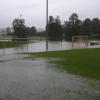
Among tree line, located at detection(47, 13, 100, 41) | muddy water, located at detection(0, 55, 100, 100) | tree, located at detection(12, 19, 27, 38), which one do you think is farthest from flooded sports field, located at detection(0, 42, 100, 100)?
tree line, located at detection(47, 13, 100, 41)

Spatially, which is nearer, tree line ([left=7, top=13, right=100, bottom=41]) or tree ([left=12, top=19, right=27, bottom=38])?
tree ([left=12, top=19, right=27, bottom=38])

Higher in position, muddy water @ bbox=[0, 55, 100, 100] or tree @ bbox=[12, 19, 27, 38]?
tree @ bbox=[12, 19, 27, 38]

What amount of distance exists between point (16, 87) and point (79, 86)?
2.03 m

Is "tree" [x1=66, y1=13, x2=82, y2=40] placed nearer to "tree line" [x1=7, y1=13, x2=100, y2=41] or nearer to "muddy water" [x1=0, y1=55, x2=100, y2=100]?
"tree line" [x1=7, y1=13, x2=100, y2=41]

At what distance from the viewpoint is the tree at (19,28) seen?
90925 millimetres

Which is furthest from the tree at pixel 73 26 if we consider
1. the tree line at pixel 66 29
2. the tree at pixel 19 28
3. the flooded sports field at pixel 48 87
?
the flooded sports field at pixel 48 87

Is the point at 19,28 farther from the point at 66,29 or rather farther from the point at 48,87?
the point at 48,87

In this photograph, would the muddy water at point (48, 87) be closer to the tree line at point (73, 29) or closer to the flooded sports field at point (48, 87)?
the flooded sports field at point (48, 87)

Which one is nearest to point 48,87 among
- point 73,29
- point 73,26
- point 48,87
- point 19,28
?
point 48,87

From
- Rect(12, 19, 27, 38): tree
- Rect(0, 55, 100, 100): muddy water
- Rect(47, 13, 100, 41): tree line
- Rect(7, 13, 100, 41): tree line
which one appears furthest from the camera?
Rect(47, 13, 100, 41): tree line

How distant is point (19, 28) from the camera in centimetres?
9238

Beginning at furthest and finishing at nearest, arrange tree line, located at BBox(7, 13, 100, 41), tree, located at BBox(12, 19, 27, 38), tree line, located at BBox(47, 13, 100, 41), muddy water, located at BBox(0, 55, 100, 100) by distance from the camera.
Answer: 1. tree line, located at BBox(47, 13, 100, 41)
2. tree line, located at BBox(7, 13, 100, 41)
3. tree, located at BBox(12, 19, 27, 38)
4. muddy water, located at BBox(0, 55, 100, 100)

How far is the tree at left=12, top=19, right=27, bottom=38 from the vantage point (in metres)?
90.9

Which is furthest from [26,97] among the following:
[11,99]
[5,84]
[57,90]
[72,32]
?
[72,32]
